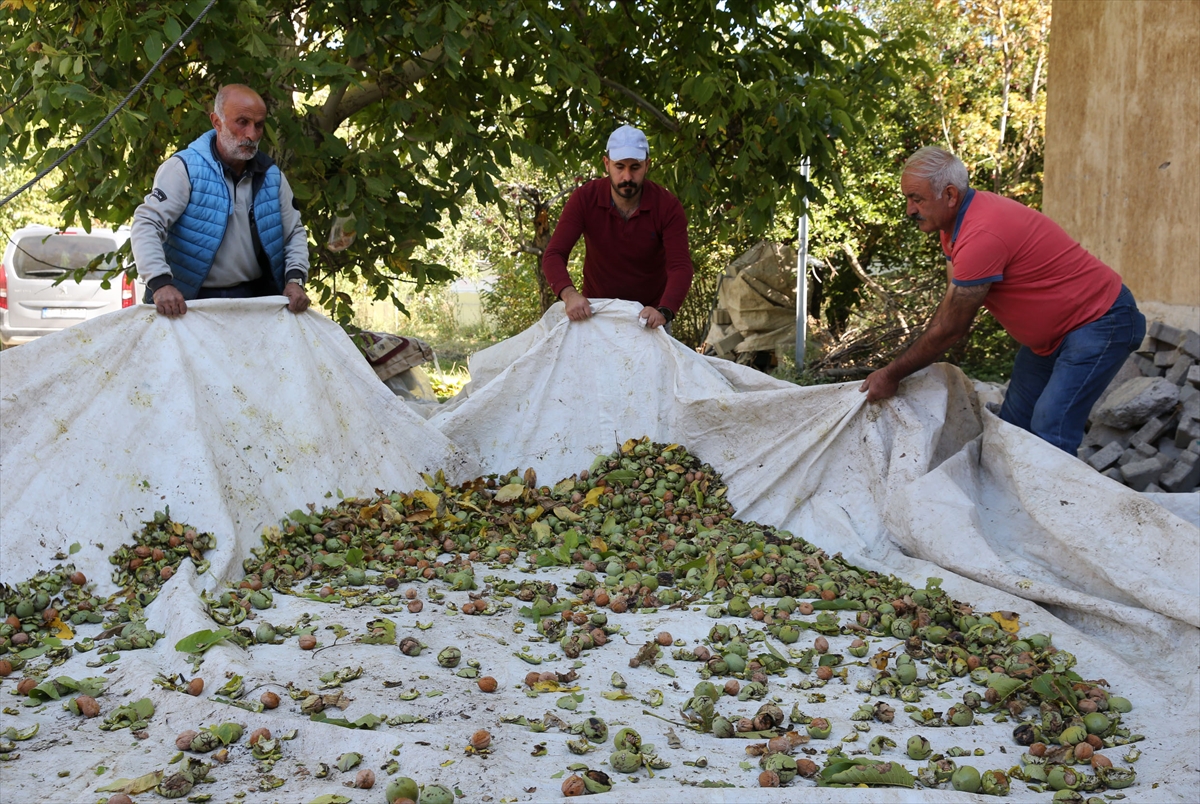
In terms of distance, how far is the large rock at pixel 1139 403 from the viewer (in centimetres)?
462

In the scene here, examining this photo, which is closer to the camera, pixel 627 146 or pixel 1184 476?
pixel 627 146

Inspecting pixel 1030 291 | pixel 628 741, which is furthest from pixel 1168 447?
pixel 628 741

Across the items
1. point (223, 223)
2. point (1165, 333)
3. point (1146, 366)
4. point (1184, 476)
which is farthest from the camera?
point (1146, 366)

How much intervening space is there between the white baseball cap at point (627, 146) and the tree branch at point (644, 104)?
1537 millimetres

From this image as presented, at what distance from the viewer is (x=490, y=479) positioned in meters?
4.07

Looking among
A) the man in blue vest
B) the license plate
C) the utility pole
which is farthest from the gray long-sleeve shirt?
the license plate

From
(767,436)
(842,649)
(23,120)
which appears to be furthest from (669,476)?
(23,120)

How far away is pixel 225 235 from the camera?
3.72 m

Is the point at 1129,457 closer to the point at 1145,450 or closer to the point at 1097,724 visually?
the point at 1145,450

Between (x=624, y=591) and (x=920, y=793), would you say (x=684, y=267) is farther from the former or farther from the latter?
(x=920, y=793)

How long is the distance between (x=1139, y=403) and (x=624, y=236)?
95.3 inches

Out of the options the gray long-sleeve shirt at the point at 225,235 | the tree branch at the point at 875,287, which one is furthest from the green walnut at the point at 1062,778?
the tree branch at the point at 875,287

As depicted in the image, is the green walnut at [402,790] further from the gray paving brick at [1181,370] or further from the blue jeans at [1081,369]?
the gray paving brick at [1181,370]

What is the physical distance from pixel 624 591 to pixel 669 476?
916 mm
